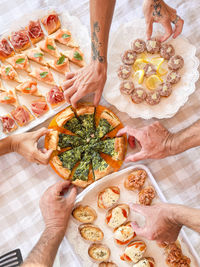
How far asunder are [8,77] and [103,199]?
1595mm

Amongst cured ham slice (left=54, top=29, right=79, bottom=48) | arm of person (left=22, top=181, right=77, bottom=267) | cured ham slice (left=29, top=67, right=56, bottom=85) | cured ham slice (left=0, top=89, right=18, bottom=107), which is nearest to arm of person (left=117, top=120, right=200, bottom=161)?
arm of person (left=22, top=181, right=77, bottom=267)

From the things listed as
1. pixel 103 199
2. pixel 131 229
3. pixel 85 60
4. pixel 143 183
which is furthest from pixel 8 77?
pixel 131 229

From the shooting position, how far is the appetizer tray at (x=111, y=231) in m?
2.90

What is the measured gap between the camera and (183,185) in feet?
10.1

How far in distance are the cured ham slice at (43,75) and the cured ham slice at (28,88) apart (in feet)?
0.24

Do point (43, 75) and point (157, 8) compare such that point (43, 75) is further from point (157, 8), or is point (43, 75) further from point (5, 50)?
point (157, 8)

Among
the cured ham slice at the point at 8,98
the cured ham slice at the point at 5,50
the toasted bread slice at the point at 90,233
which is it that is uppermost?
the cured ham slice at the point at 5,50

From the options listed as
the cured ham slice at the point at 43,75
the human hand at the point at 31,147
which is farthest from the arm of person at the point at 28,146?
the cured ham slice at the point at 43,75

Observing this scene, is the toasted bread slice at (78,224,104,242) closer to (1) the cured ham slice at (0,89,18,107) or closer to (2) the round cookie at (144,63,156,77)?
(1) the cured ham slice at (0,89,18,107)

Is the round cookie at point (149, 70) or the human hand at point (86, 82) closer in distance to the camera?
the human hand at point (86, 82)

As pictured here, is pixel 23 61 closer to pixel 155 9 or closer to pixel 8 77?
pixel 8 77

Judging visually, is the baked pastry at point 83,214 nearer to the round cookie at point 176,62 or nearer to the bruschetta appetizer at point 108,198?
the bruschetta appetizer at point 108,198

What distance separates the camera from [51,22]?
305 centimetres

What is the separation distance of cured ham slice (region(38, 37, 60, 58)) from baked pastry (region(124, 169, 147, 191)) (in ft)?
4.87
